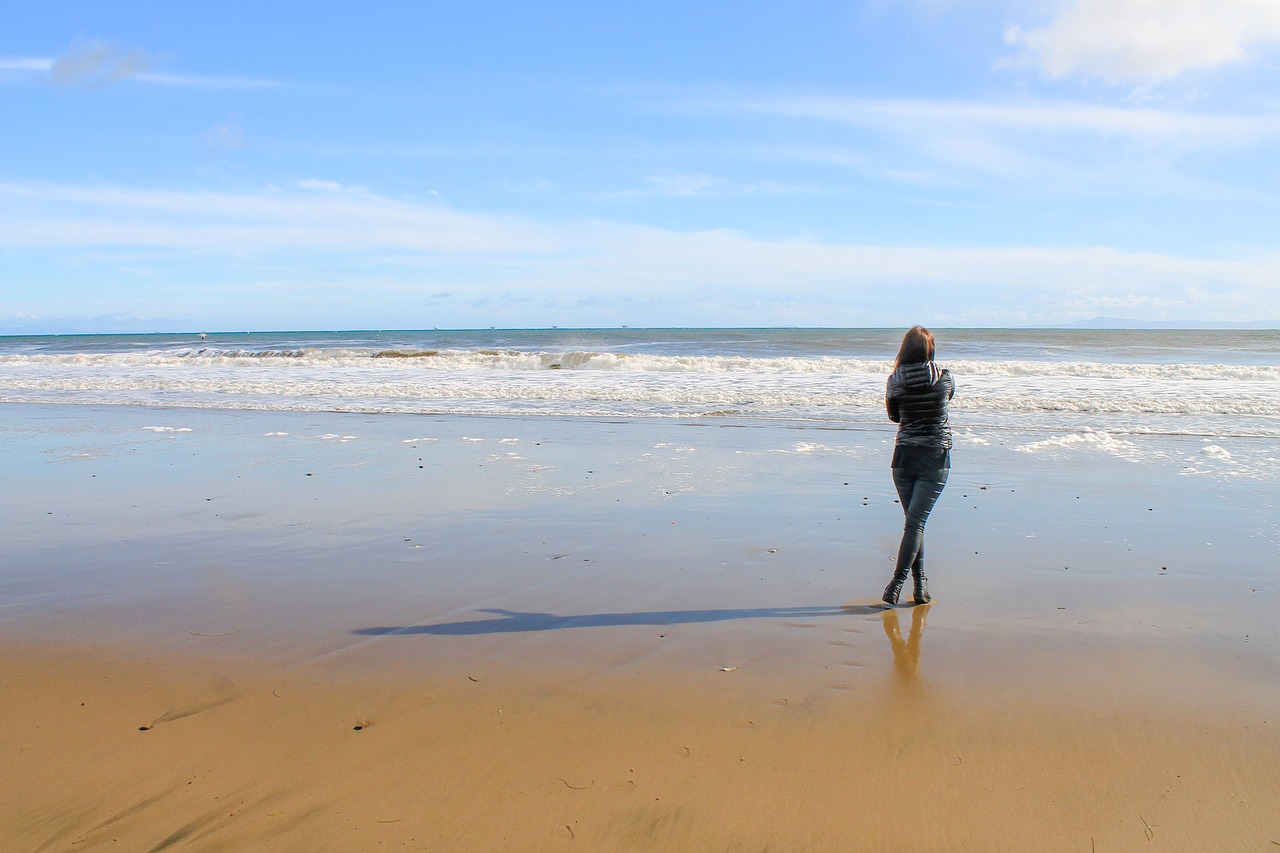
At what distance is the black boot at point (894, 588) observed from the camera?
495 centimetres

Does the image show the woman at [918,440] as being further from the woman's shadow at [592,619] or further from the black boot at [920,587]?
the woman's shadow at [592,619]

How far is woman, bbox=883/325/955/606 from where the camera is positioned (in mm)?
4969

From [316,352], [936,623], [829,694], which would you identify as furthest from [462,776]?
[316,352]

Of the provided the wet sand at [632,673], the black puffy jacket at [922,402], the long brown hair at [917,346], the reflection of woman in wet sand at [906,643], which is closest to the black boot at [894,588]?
the reflection of woman in wet sand at [906,643]

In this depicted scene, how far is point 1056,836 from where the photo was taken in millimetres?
2754

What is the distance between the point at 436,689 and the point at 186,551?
3322mm

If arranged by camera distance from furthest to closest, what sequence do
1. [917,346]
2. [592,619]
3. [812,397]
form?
[812,397], [917,346], [592,619]

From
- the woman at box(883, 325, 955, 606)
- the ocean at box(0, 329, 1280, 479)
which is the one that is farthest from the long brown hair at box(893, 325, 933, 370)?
the ocean at box(0, 329, 1280, 479)

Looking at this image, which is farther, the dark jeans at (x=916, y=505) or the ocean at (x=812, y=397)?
the ocean at (x=812, y=397)

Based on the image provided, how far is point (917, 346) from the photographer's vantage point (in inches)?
195

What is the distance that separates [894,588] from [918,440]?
0.91 m

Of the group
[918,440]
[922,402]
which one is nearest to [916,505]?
[918,440]

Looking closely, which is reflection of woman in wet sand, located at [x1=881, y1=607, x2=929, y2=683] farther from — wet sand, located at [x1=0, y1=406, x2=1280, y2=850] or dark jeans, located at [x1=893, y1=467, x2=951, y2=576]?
dark jeans, located at [x1=893, y1=467, x2=951, y2=576]

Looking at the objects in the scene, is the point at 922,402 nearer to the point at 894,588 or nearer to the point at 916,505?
the point at 916,505
